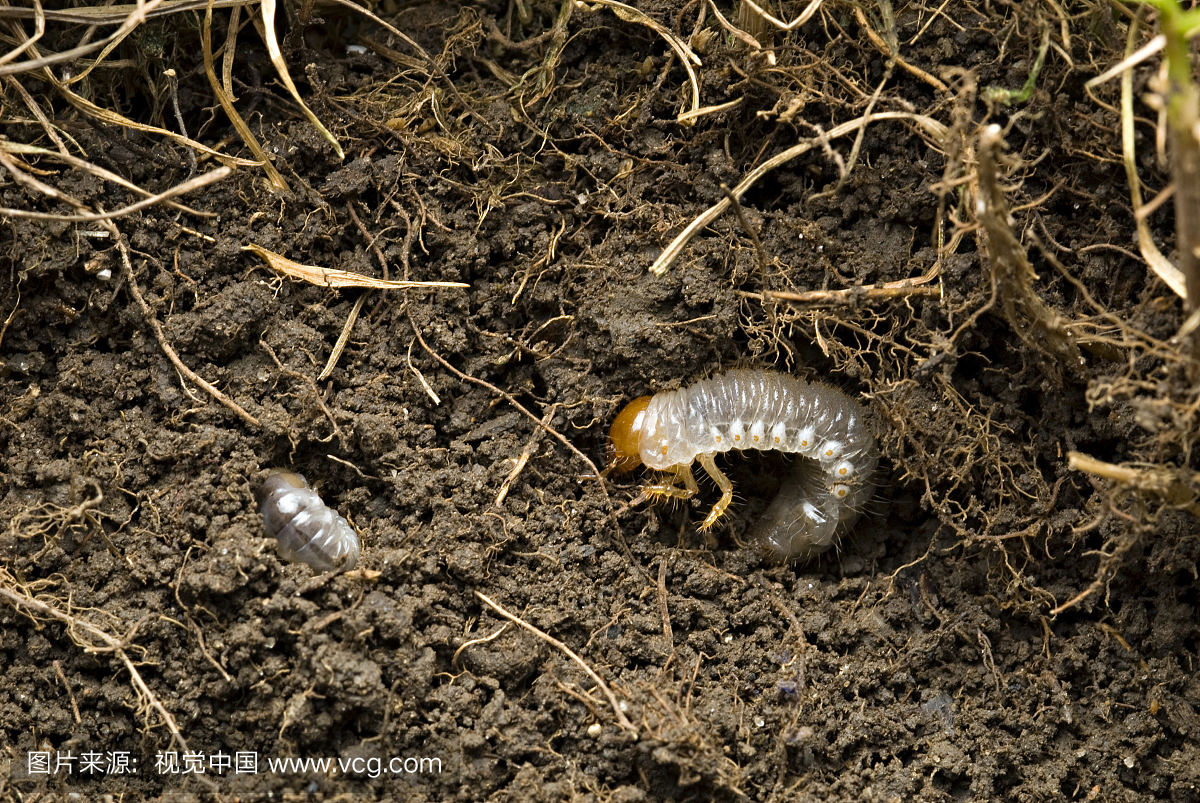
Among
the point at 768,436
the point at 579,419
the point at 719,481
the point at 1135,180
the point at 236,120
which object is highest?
the point at 1135,180

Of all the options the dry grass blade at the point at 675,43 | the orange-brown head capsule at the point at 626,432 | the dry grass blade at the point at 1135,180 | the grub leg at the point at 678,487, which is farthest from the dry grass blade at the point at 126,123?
the dry grass blade at the point at 1135,180

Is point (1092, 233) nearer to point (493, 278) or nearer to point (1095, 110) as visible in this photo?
point (1095, 110)

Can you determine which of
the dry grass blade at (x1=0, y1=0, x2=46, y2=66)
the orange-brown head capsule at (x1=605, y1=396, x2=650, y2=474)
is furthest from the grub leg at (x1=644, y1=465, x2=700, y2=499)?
the dry grass blade at (x1=0, y1=0, x2=46, y2=66)

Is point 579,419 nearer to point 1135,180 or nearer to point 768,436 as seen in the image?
Answer: point 768,436

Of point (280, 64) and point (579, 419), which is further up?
point (280, 64)

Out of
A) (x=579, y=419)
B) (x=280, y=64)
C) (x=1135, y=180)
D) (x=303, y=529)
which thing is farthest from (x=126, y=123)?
(x=1135, y=180)

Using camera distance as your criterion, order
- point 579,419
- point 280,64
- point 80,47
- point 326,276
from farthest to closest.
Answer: point 579,419 → point 326,276 → point 280,64 → point 80,47

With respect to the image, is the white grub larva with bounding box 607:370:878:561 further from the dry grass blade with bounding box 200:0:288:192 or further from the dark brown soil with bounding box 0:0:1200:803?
the dry grass blade with bounding box 200:0:288:192
